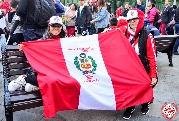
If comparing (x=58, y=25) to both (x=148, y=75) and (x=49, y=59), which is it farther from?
(x=148, y=75)

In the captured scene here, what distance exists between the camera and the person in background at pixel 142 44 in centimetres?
436

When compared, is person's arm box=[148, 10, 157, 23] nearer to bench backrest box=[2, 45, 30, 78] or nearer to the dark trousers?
the dark trousers

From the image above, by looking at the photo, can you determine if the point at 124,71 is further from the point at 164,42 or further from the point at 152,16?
the point at 152,16

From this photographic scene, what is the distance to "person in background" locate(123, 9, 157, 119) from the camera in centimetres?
436

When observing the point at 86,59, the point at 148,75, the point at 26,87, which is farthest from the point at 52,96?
the point at 148,75

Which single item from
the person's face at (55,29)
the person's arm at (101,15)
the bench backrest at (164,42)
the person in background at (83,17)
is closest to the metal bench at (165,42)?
the bench backrest at (164,42)

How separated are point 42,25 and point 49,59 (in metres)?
1.14

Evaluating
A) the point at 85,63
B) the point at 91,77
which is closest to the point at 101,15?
the point at 85,63

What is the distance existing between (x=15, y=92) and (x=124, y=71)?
1.61m

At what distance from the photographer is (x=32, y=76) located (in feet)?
13.3

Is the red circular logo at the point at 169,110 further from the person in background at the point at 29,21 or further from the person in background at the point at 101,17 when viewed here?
the person in background at the point at 101,17

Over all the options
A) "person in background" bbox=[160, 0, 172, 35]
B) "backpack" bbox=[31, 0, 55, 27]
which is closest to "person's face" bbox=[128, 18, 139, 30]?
"backpack" bbox=[31, 0, 55, 27]

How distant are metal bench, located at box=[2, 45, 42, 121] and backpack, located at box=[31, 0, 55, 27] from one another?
27.9 inches

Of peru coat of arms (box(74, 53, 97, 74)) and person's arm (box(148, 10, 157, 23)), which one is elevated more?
person's arm (box(148, 10, 157, 23))
